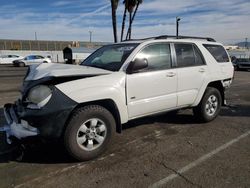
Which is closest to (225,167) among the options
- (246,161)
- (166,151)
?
(246,161)

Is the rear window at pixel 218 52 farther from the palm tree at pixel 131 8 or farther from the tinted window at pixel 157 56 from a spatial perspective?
the palm tree at pixel 131 8

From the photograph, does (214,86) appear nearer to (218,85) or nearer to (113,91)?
(218,85)

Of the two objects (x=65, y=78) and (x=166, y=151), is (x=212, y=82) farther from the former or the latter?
(x=65, y=78)

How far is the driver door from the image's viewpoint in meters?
4.56

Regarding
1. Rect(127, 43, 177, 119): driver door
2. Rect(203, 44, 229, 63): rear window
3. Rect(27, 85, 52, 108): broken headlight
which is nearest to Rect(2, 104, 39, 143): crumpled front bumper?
Rect(27, 85, 52, 108): broken headlight

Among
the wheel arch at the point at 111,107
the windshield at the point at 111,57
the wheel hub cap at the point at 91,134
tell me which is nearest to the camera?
the wheel hub cap at the point at 91,134

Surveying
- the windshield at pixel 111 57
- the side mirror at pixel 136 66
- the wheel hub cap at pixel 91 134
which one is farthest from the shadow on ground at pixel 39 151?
the side mirror at pixel 136 66

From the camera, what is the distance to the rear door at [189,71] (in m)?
5.32

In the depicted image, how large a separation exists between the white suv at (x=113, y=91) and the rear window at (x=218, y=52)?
29 millimetres

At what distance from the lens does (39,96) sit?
12.2 ft

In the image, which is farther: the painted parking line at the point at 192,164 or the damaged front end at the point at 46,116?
the damaged front end at the point at 46,116

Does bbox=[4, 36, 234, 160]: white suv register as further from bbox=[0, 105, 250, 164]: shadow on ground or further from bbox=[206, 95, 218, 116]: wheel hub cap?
bbox=[0, 105, 250, 164]: shadow on ground

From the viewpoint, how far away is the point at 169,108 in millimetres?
5234

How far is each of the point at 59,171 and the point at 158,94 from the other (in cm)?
211
